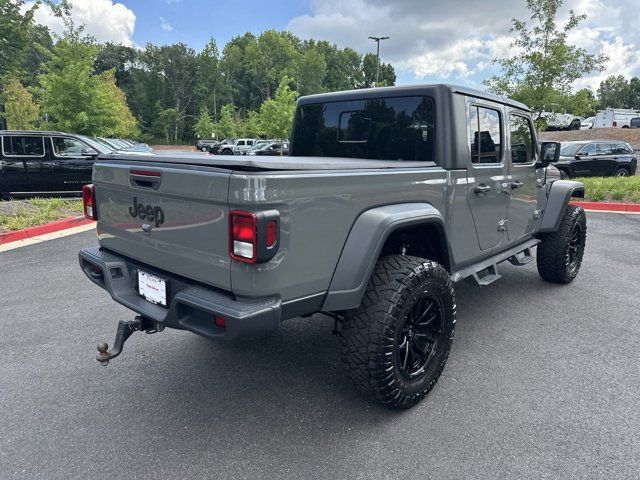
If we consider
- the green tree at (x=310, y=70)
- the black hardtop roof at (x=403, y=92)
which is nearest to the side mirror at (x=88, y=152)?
the black hardtop roof at (x=403, y=92)

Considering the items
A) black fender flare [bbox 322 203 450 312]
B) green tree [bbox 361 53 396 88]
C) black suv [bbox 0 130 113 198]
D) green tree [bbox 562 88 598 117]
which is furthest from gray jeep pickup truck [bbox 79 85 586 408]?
green tree [bbox 361 53 396 88]

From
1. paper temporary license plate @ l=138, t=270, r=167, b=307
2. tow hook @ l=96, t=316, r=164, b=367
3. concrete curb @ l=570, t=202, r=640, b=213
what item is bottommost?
concrete curb @ l=570, t=202, r=640, b=213

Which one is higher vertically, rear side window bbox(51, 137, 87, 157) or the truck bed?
rear side window bbox(51, 137, 87, 157)

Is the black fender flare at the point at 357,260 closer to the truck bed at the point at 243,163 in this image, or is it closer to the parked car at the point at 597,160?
the truck bed at the point at 243,163

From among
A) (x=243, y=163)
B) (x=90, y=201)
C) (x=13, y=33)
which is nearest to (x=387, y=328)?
(x=243, y=163)

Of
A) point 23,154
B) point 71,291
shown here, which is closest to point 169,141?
point 23,154

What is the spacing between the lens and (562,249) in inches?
187

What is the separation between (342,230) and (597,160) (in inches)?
595

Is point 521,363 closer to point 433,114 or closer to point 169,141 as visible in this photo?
point 433,114

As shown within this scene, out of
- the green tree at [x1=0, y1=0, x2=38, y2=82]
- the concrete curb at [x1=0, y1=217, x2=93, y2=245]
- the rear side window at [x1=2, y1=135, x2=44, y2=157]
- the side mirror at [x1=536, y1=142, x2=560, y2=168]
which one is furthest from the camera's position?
the green tree at [x1=0, y1=0, x2=38, y2=82]

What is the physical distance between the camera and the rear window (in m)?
3.18

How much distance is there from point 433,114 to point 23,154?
9490 millimetres

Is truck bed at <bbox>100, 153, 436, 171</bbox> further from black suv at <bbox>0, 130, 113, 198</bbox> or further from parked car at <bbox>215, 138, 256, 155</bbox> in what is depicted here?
parked car at <bbox>215, 138, 256, 155</bbox>

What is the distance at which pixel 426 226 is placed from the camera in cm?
291
